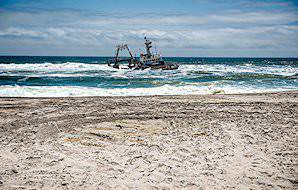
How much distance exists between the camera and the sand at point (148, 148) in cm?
447

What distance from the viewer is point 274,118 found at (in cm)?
820

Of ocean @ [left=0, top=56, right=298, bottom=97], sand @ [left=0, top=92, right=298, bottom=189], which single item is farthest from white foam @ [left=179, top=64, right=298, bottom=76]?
sand @ [left=0, top=92, right=298, bottom=189]

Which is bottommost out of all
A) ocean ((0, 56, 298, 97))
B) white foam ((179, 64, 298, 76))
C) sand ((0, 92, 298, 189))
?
sand ((0, 92, 298, 189))

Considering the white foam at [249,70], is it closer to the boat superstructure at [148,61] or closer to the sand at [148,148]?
the boat superstructure at [148,61]

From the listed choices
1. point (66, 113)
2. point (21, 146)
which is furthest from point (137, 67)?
point (21, 146)

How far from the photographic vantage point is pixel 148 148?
229 inches

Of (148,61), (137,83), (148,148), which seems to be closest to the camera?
(148,148)

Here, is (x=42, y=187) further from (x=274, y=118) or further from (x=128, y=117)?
(x=274, y=118)

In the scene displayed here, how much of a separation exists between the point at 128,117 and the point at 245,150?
12.6 ft

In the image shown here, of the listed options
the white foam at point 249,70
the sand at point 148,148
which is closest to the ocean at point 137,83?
the white foam at point 249,70

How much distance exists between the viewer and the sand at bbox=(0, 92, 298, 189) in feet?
14.7

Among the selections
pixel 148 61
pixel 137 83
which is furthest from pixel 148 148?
pixel 148 61

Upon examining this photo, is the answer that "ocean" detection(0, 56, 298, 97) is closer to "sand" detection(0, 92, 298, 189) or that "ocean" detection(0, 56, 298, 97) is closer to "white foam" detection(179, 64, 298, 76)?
"white foam" detection(179, 64, 298, 76)

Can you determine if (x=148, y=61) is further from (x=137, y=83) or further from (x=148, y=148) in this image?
(x=148, y=148)
